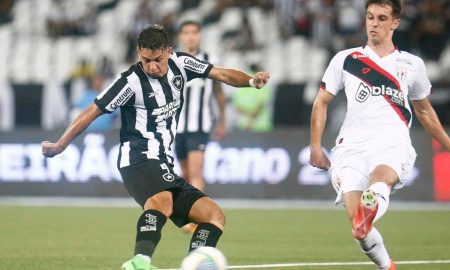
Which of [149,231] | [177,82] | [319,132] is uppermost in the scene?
[177,82]

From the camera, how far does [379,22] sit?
8281mm

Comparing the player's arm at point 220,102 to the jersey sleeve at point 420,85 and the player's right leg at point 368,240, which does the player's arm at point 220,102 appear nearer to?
the jersey sleeve at point 420,85

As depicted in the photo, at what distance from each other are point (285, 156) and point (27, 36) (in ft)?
29.8

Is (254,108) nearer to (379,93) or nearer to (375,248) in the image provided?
(379,93)


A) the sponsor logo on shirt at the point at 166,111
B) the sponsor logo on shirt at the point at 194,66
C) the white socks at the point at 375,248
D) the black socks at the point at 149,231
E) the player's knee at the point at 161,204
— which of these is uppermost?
the sponsor logo on shirt at the point at 194,66

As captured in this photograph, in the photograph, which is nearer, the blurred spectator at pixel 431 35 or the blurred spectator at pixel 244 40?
the blurred spectator at pixel 431 35

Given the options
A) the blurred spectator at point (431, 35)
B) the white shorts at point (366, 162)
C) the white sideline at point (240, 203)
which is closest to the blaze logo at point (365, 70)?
the white shorts at point (366, 162)

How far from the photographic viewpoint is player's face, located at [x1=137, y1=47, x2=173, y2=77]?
807cm

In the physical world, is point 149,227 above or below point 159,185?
below

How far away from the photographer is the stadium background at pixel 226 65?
17.8m

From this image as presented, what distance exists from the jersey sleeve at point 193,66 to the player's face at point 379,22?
127 cm

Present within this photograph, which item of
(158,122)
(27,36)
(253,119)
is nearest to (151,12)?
(27,36)

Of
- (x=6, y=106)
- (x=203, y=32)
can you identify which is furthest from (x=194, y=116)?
(x=203, y=32)

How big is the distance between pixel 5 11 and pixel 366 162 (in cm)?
1836
